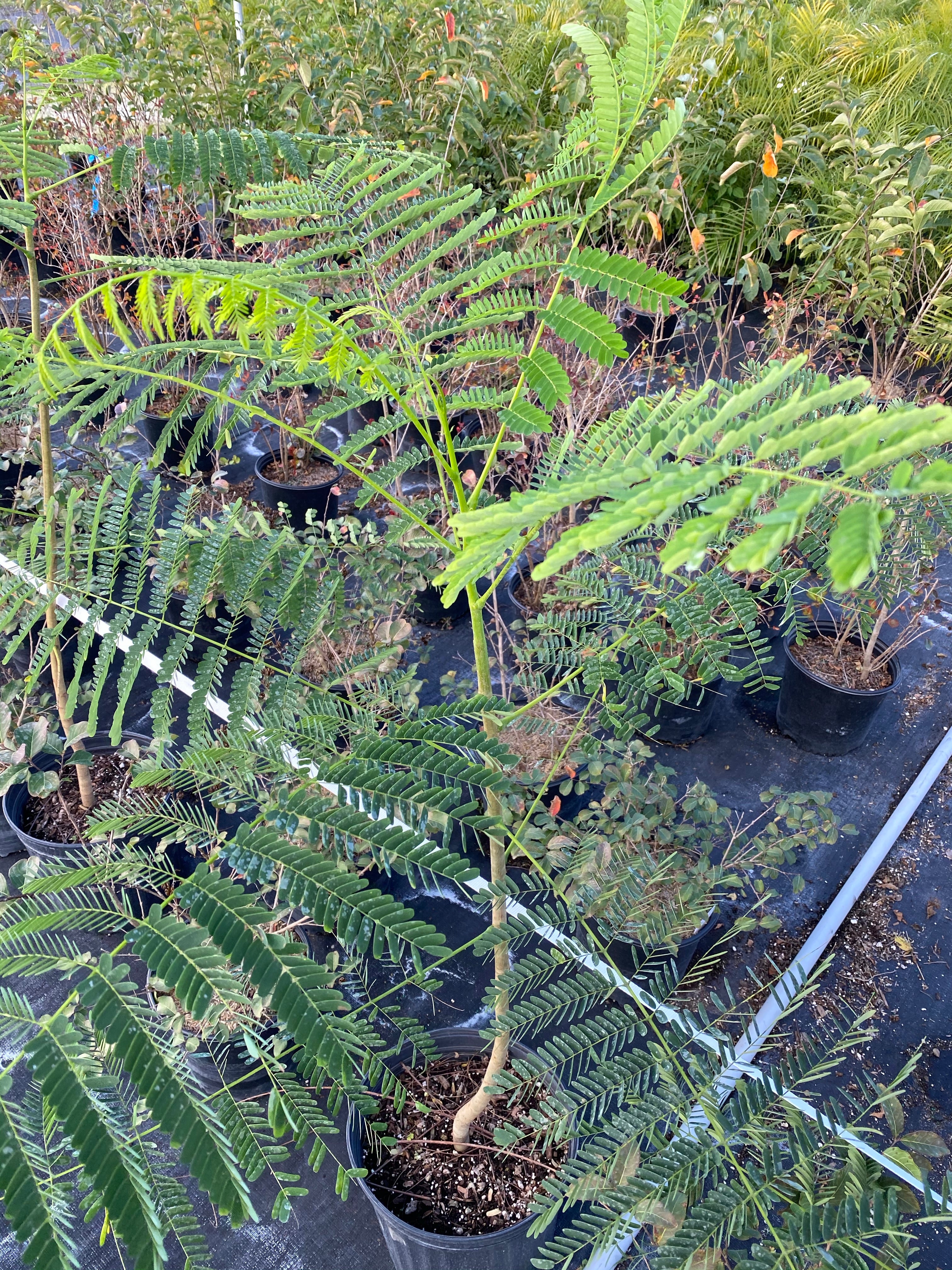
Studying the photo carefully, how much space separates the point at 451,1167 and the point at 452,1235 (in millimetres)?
104

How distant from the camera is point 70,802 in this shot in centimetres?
227

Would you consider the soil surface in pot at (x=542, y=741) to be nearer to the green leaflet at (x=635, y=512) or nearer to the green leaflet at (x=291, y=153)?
the green leaflet at (x=291, y=153)

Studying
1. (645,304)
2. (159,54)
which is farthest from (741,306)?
(645,304)

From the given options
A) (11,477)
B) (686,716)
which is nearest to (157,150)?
(686,716)

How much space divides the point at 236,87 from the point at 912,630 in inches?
169

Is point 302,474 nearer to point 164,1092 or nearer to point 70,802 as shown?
point 70,802

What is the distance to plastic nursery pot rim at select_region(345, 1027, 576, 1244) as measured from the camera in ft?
4.53

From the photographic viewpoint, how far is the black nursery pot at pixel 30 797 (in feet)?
6.87

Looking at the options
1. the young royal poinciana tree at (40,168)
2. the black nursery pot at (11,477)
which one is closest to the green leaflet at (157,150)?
the young royal poinciana tree at (40,168)

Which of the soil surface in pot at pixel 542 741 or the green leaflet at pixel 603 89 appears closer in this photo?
the green leaflet at pixel 603 89

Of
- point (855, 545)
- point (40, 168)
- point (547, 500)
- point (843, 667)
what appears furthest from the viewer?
point (843, 667)

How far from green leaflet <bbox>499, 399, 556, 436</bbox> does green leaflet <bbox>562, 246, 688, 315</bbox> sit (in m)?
0.11

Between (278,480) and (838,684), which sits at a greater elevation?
(838,684)

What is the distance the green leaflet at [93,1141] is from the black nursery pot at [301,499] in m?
2.81
